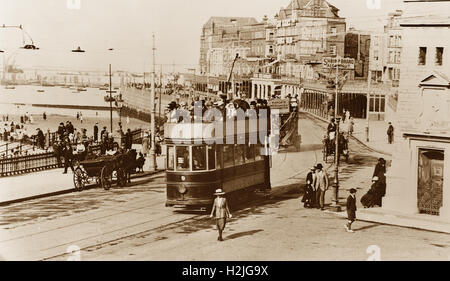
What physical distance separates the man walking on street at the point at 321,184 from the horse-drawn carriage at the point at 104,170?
26.7 ft

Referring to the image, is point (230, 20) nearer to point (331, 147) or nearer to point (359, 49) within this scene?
point (331, 147)

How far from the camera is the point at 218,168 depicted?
68.8 ft

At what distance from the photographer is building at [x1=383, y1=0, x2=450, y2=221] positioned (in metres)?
19.3

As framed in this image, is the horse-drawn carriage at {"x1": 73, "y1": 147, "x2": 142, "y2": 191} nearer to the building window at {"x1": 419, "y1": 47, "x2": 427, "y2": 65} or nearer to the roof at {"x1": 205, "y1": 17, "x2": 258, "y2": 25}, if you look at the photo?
the roof at {"x1": 205, "y1": 17, "x2": 258, "y2": 25}

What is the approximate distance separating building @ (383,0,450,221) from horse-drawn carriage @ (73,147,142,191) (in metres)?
10.6

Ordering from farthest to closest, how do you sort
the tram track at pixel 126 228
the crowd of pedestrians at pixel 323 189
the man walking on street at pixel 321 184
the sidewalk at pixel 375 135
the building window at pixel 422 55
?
the sidewalk at pixel 375 135
the man walking on street at pixel 321 184
the crowd of pedestrians at pixel 323 189
the building window at pixel 422 55
the tram track at pixel 126 228

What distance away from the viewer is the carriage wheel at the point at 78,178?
2511cm

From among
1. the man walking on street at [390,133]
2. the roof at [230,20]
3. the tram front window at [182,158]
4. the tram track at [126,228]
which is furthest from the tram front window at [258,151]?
the man walking on street at [390,133]

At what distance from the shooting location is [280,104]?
30.5m

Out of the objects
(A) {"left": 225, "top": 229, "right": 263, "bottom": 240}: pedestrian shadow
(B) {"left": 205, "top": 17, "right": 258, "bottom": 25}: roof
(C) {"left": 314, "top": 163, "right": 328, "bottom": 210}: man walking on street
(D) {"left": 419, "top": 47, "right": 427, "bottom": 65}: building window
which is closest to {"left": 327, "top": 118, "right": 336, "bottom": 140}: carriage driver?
(B) {"left": 205, "top": 17, "right": 258, "bottom": 25}: roof

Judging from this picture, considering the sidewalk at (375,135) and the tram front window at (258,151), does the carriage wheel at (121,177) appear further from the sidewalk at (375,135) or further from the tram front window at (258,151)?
the sidewalk at (375,135)
